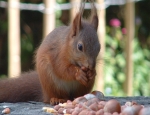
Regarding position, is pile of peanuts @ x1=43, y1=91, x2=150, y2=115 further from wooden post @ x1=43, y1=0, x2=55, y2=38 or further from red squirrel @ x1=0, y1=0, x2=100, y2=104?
wooden post @ x1=43, y1=0, x2=55, y2=38

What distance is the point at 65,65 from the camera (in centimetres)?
356

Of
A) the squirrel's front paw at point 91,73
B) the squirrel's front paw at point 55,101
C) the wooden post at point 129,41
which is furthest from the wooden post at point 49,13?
the squirrel's front paw at point 91,73

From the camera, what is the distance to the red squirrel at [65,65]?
3420 millimetres

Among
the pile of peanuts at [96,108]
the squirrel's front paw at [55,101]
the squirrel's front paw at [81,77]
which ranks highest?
the squirrel's front paw at [81,77]

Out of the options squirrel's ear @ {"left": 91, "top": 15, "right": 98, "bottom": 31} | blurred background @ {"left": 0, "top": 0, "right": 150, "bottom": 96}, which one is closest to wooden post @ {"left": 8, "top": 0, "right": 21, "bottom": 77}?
blurred background @ {"left": 0, "top": 0, "right": 150, "bottom": 96}

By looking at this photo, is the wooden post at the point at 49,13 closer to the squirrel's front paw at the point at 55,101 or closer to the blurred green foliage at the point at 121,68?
the blurred green foliage at the point at 121,68

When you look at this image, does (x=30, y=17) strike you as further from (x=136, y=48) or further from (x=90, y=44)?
(x=90, y=44)

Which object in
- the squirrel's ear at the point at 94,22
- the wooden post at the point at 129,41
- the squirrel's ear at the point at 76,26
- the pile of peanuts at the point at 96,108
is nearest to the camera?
the pile of peanuts at the point at 96,108

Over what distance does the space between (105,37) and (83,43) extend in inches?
157

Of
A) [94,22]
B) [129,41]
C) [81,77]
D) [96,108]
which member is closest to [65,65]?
[81,77]

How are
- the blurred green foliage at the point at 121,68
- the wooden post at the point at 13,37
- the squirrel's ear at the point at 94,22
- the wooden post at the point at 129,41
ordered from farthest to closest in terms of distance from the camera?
1. the blurred green foliage at the point at 121,68
2. the wooden post at the point at 129,41
3. the wooden post at the point at 13,37
4. the squirrel's ear at the point at 94,22

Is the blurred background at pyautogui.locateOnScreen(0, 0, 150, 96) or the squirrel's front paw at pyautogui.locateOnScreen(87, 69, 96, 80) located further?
the blurred background at pyautogui.locateOnScreen(0, 0, 150, 96)

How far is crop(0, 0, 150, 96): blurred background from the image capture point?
224 inches

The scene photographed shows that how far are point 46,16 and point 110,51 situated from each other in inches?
72.1
